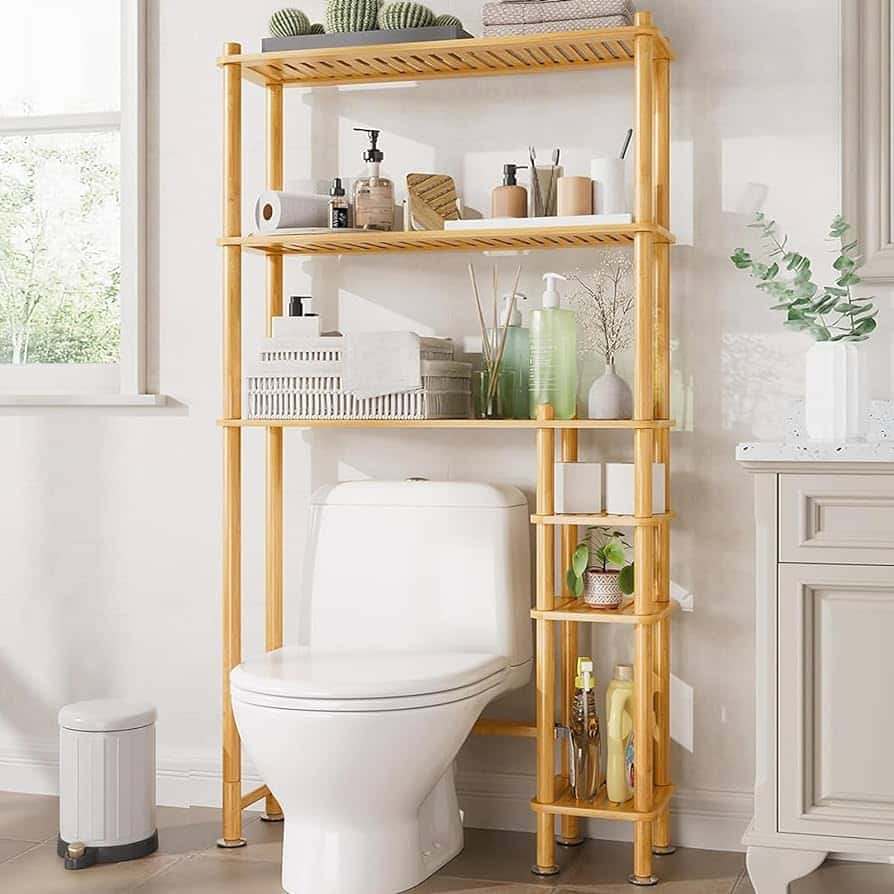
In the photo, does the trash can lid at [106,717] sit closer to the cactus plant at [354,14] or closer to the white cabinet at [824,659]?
the white cabinet at [824,659]

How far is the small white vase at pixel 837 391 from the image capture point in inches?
92.4

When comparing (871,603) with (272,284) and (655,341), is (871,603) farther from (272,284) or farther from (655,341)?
(272,284)

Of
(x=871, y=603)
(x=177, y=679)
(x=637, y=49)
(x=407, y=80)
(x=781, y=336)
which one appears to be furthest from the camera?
(x=177, y=679)

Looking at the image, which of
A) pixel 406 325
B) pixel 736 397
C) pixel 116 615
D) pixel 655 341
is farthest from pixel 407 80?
pixel 116 615

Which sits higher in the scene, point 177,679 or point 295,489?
point 295,489

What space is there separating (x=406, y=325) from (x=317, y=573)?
56cm

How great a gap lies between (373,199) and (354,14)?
362mm

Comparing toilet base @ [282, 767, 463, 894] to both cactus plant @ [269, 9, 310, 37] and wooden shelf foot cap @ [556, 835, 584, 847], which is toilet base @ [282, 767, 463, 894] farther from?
cactus plant @ [269, 9, 310, 37]

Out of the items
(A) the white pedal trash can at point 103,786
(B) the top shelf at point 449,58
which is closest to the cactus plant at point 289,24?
(B) the top shelf at point 449,58

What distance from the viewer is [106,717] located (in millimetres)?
2682

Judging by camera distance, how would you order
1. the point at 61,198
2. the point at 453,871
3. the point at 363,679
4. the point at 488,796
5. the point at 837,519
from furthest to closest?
the point at 61,198 < the point at 488,796 < the point at 453,871 < the point at 363,679 < the point at 837,519

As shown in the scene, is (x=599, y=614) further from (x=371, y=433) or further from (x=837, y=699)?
(x=371, y=433)

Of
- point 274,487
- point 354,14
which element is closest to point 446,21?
point 354,14

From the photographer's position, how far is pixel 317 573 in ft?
9.16
